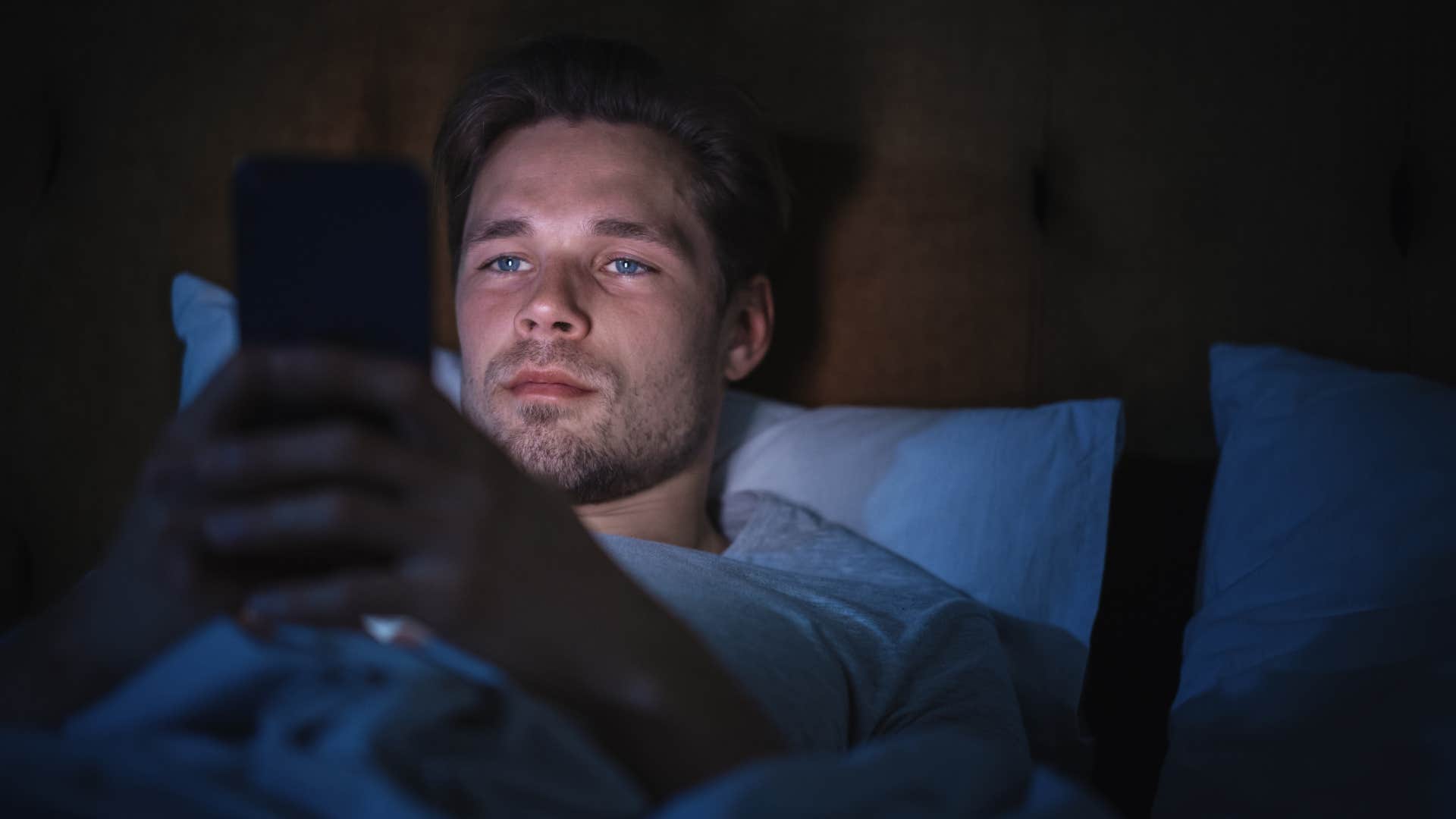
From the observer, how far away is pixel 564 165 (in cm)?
117

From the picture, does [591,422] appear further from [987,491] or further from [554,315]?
[987,491]

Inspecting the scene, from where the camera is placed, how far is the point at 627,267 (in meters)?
1.16

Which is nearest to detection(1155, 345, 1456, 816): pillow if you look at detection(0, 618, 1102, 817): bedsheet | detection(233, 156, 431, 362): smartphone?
detection(0, 618, 1102, 817): bedsheet

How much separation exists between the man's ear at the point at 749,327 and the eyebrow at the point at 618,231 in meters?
0.16

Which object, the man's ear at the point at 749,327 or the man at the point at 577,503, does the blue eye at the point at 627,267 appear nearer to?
the man at the point at 577,503

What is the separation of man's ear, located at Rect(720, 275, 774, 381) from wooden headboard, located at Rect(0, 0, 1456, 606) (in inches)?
5.3

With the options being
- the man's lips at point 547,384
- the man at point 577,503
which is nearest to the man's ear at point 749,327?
the man at point 577,503

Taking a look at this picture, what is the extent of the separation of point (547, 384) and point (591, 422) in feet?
0.23

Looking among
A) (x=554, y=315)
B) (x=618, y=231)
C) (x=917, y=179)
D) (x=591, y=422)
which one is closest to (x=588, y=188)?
(x=618, y=231)

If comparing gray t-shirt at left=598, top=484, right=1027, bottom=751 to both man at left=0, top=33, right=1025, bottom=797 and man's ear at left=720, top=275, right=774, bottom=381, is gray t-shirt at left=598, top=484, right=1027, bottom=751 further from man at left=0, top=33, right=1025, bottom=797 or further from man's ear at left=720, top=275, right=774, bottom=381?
man's ear at left=720, top=275, right=774, bottom=381

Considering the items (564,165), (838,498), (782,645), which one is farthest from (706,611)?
(564,165)

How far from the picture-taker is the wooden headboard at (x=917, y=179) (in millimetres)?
1313

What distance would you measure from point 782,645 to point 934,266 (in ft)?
2.87

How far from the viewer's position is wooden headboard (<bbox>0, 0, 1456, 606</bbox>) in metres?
1.31
